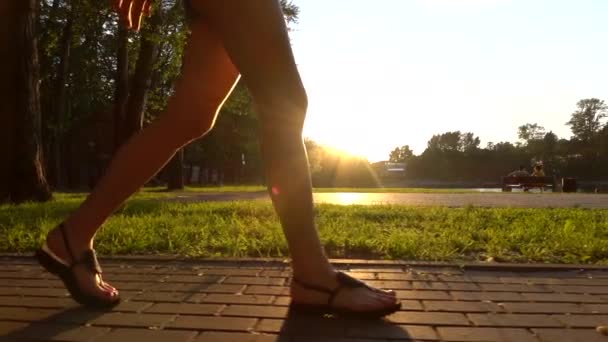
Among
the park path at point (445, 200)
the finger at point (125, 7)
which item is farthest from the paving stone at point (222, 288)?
the park path at point (445, 200)

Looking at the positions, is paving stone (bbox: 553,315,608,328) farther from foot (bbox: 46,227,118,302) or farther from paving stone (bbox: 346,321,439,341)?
foot (bbox: 46,227,118,302)

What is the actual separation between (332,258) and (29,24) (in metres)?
7.90

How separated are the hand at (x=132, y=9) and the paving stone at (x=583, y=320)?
2199 millimetres

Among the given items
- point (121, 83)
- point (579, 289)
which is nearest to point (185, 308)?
point (579, 289)

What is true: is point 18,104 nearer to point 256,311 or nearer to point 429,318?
point 256,311

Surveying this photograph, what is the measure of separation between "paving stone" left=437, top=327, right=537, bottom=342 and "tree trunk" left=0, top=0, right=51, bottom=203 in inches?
356

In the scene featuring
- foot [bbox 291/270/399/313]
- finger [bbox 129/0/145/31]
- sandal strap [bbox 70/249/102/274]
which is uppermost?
finger [bbox 129/0/145/31]

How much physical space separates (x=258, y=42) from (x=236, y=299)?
1147 mm

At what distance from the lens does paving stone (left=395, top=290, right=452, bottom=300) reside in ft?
9.84

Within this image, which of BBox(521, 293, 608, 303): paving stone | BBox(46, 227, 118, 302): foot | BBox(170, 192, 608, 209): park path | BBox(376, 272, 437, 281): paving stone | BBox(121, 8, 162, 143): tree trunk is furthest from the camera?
BBox(121, 8, 162, 143): tree trunk

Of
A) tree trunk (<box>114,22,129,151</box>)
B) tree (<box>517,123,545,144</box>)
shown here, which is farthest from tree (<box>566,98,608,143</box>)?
tree trunk (<box>114,22,129,151</box>)

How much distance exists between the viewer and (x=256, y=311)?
270cm

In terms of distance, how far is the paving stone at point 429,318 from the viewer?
255cm

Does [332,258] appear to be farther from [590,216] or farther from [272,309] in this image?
[590,216]
